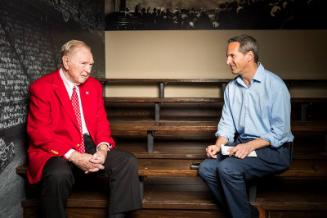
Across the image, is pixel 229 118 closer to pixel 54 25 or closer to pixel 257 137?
pixel 257 137

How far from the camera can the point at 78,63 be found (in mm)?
2049

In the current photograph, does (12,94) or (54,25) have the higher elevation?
(54,25)

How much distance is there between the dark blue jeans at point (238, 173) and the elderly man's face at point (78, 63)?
0.95 metres

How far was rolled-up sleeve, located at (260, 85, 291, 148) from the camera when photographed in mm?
1965

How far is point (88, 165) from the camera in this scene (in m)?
1.89

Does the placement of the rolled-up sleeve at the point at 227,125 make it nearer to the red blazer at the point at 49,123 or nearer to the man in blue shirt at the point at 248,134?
the man in blue shirt at the point at 248,134

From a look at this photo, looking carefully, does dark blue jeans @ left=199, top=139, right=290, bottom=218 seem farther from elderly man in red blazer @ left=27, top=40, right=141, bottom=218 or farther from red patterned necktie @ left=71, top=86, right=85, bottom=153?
red patterned necktie @ left=71, top=86, right=85, bottom=153

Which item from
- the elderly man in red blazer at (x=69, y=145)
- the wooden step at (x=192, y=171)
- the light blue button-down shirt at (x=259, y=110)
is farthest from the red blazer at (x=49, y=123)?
the light blue button-down shirt at (x=259, y=110)

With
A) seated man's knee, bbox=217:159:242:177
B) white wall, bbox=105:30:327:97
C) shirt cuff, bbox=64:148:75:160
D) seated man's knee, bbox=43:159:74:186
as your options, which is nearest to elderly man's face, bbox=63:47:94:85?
shirt cuff, bbox=64:148:75:160

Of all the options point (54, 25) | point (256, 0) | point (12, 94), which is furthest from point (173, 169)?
point (256, 0)

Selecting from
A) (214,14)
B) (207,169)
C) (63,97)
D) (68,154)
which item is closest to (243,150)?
(207,169)

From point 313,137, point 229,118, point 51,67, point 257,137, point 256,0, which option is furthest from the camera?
point 256,0

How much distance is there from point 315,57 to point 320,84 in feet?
1.19

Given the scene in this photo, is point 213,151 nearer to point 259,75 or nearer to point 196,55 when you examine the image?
point 259,75
